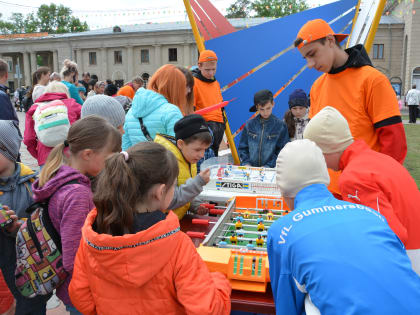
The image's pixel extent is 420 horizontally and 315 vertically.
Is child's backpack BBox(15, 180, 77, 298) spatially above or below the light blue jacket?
below

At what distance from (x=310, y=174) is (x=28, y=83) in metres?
53.5

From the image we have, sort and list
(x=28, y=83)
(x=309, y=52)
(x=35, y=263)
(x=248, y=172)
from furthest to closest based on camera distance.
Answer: (x=28, y=83), (x=248, y=172), (x=309, y=52), (x=35, y=263)

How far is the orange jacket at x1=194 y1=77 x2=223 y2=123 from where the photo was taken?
437 cm

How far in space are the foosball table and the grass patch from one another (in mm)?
4779

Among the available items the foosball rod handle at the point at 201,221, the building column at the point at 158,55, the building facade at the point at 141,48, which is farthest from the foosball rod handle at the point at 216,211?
the building column at the point at 158,55

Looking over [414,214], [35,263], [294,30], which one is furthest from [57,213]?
[294,30]

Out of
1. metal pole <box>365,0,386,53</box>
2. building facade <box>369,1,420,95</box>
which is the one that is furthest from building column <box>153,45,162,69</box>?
metal pole <box>365,0,386,53</box>

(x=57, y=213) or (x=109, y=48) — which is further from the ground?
(x=109, y=48)

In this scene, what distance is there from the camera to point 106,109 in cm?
258

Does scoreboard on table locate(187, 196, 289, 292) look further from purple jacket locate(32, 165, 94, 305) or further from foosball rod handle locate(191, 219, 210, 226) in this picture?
purple jacket locate(32, 165, 94, 305)

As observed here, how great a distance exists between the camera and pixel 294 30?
451cm

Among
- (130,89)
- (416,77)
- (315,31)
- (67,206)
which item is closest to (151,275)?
(67,206)

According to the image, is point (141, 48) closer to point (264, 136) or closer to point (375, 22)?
point (264, 136)

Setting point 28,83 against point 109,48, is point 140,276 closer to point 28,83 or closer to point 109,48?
point 109,48
